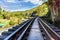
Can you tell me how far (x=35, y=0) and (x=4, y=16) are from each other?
1297 cm

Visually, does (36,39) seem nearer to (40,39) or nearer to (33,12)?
(40,39)

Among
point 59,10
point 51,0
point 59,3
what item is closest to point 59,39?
point 59,3

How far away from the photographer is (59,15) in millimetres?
18594

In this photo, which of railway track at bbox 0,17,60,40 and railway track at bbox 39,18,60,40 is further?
railway track at bbox 39,18,60,40

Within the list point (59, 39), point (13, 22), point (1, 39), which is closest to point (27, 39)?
point (59, 39)

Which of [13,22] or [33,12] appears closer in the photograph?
[13,22]

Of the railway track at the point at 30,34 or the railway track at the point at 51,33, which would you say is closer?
the railway track at the point at 30,34

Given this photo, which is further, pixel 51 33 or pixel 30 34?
pixel 30 34

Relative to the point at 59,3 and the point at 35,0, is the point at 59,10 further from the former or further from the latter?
the point at 35,0

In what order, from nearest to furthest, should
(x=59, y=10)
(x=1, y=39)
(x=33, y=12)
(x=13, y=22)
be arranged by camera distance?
(x=1, y=39)
(x=59, y=10)
(x=13, y=22)
(x=33, y=12)

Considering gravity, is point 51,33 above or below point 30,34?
above

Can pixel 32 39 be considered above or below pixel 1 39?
below

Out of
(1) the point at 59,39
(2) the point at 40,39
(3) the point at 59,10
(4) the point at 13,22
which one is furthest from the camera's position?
(4) the point at 13,22

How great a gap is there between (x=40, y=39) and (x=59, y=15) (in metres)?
9.93
